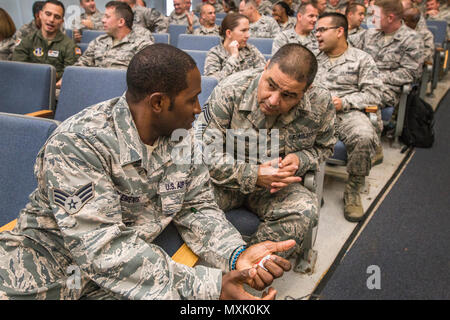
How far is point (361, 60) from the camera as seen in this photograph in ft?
8.15

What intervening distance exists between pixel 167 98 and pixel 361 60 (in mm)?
1917

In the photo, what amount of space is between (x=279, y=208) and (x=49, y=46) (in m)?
2.55

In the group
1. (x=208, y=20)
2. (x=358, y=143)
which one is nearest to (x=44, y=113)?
(x=358, y=143)

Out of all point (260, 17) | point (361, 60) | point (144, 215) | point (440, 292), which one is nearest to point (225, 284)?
point (144, 215)

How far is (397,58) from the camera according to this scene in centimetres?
300

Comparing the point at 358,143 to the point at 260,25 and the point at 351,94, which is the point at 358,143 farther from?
the point at 260,25

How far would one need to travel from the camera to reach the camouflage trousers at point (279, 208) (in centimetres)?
148

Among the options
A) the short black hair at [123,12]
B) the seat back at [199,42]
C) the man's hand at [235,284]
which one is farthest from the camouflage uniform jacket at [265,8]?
the man's hand at [235,284]

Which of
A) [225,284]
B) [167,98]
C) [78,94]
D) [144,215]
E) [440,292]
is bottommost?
[440,292]

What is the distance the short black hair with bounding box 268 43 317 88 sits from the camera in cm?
143

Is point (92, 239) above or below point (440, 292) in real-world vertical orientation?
above

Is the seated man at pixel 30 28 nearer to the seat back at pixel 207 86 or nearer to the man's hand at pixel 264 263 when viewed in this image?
the seat back at pixel 207 86

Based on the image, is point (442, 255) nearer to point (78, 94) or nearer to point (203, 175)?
point (203, 175)

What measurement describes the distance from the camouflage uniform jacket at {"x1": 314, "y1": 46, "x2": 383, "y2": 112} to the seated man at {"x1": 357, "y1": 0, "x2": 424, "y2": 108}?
0.43m
